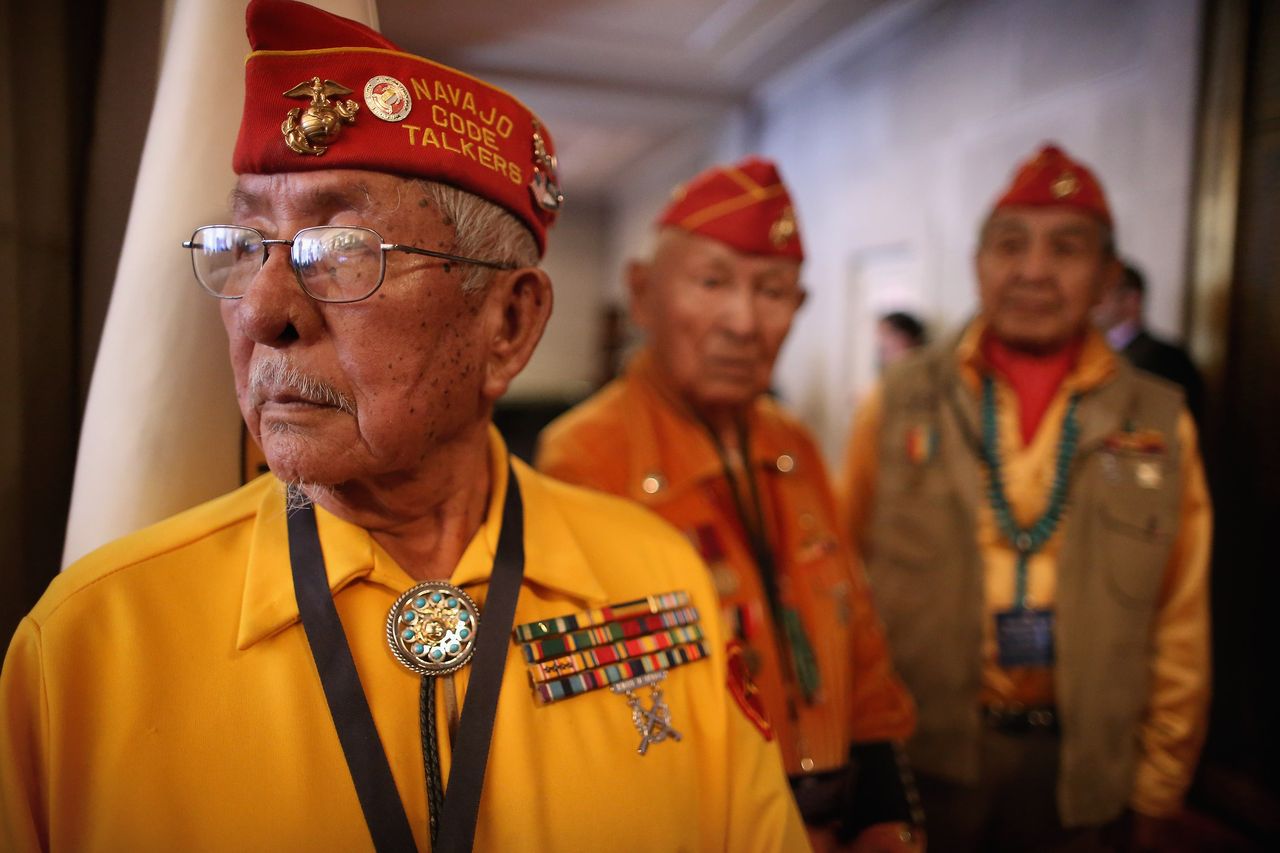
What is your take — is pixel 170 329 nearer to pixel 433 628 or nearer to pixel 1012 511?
pixel 433 628

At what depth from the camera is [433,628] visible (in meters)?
0.95

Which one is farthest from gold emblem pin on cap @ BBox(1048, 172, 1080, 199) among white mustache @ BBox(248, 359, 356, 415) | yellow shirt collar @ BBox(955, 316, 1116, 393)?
white mustache @ BBox(248, 359, 356, 415)

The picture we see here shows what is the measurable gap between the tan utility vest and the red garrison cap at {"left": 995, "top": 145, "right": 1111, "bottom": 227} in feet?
1.44

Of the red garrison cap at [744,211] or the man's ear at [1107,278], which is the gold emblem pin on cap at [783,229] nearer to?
the red garrison cap at [744,211]

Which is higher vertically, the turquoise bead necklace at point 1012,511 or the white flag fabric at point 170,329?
the white flag fabric at point 170,329

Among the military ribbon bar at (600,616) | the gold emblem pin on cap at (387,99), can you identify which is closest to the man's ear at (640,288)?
the military ribbon bar at (600,616)

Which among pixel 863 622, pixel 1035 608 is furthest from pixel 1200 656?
pixel 863 622

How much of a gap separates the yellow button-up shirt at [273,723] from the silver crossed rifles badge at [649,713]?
0.01 metres

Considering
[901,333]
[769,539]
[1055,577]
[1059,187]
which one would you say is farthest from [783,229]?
[901,333]

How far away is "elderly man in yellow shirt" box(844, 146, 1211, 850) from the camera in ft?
6.38

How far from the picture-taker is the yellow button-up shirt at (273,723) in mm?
776

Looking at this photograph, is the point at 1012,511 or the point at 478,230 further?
the point at 1012,511

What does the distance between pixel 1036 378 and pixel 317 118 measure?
1.95 meters

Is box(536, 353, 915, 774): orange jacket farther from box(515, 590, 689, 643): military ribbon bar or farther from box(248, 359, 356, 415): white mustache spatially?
box(248, 359, 356, 415): white mustache
